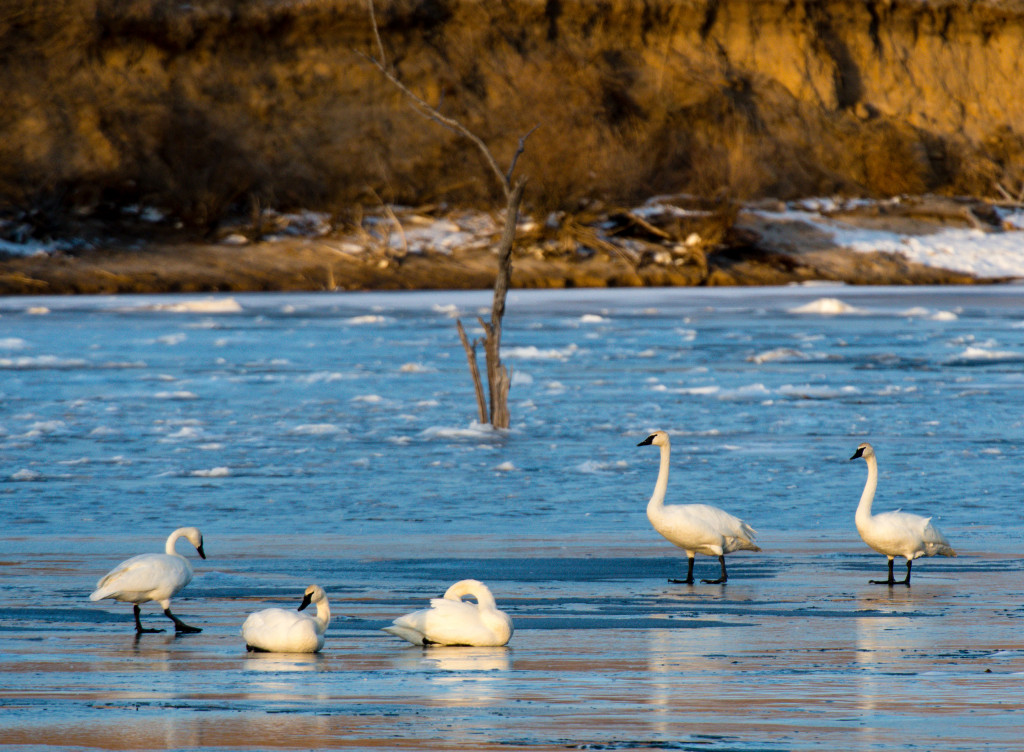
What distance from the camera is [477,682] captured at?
5.94 metres

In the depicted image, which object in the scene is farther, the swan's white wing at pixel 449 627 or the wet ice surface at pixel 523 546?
the swan's white wing at pixel 449 627

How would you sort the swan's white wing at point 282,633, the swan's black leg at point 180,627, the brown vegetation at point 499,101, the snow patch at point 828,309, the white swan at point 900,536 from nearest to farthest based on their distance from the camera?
the swan's white wing at point 282,633
the swan's black leg at point 180,627
the white swan at point 900,536
the snow patch at point 828,309
the brown vegetation at point 499,101

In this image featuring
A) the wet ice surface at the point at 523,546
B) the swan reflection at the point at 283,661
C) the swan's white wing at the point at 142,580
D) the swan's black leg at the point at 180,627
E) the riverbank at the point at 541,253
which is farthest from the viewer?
the riverbank at the point at 541,253

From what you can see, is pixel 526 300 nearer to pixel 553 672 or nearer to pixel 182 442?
pixel 182 442

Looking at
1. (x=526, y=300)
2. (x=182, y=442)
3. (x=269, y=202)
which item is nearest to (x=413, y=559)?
(x=182, y=442)

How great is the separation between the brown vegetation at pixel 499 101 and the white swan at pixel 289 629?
127 feet

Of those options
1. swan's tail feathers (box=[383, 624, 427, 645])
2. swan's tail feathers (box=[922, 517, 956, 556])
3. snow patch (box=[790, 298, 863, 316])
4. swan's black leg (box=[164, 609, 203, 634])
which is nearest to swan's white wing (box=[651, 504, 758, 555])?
swan's tail feathers (box=[922, 517, 956, 556])

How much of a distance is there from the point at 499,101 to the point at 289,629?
4791 cm

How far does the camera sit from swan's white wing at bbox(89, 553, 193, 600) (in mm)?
6660

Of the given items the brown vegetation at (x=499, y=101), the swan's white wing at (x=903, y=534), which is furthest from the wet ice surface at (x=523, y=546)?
the brown vegetation at (x=499, y=101)

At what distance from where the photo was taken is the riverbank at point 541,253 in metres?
43.5

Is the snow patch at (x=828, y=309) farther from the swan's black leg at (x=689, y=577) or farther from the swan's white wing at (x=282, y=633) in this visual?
the swan's white wing at (x=282, y=633)

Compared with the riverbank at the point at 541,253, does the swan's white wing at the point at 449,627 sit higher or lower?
higher

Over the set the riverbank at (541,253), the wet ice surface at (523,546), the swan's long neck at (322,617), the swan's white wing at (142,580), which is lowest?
the riverbank at (541,253)
